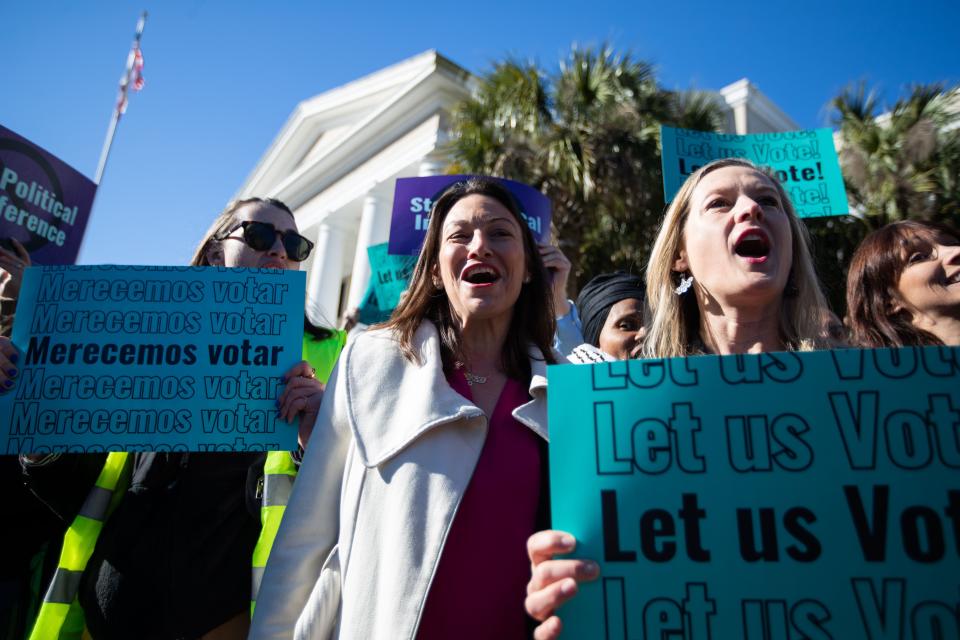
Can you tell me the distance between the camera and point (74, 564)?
6.78 feet

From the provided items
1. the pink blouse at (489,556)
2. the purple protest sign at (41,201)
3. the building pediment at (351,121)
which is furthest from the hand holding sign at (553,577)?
the building pediment at (351,121)

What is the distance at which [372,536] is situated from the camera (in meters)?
1.49

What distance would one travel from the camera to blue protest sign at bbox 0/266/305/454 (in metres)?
1.86

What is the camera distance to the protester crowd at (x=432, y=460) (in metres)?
1.46

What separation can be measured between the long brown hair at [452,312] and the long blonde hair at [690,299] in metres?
0.36

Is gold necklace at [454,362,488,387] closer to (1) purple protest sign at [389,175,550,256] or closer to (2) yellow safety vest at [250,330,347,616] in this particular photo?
(2) yellow safety vest at [250,330,347,616]

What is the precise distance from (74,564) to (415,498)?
1379 mm

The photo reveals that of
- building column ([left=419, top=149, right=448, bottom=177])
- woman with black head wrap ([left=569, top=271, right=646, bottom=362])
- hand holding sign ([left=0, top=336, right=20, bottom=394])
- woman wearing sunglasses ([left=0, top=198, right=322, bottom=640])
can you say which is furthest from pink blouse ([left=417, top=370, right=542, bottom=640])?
building column ([left=419, top=149, right=448, bottom=177])

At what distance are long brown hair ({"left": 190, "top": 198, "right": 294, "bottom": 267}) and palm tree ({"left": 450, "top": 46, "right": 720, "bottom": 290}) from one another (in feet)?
25.3

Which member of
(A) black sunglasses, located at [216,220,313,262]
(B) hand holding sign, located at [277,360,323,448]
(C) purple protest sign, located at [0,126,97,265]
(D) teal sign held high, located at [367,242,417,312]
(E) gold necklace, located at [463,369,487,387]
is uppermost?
(D) teal sign held high, located at [367,242,417,312]

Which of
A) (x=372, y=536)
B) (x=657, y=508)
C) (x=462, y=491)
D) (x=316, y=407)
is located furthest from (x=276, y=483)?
(x=657, y=508)

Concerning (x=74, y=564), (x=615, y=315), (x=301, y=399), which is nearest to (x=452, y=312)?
(x=301, y=399)

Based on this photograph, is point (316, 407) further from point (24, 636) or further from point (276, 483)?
point (24, 636)

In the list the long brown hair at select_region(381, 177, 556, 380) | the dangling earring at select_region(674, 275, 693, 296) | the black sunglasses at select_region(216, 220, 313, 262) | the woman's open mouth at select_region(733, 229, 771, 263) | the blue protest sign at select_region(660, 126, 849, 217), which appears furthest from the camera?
the blue protest sign at select_region(660, 126, 849, 217)
